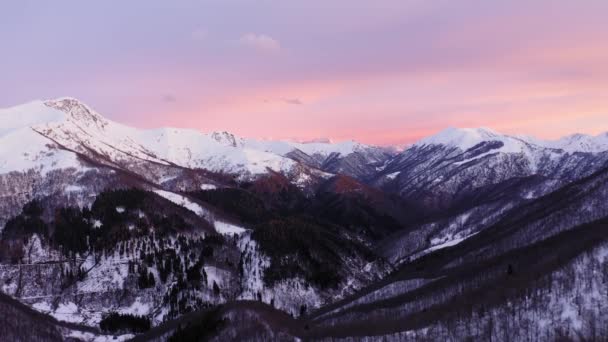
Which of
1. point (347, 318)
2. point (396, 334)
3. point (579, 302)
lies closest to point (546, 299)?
point (579, 302)

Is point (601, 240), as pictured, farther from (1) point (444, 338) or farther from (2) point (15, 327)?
(2) point (15, 327)

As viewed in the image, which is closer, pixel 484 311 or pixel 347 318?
pixel 484 311

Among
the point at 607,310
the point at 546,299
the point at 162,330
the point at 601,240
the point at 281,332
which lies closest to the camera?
the point at 607,310

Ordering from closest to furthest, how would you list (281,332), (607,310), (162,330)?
(607,310)
(281,332)
(162,330)

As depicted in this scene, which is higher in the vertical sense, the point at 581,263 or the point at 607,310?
the point at 581,263

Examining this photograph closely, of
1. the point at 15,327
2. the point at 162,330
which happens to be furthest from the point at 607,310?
the point at 15,327

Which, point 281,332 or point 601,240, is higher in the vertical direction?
point 601,240

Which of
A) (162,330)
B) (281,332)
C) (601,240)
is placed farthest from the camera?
(162,330)

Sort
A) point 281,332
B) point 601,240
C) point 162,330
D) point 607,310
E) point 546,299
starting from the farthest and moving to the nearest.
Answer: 1. point 162,330
2. point 281,332
3. point 601,240
4. point 546,299
5. point 607,310

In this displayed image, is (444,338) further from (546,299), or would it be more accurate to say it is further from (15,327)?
(15,327)
